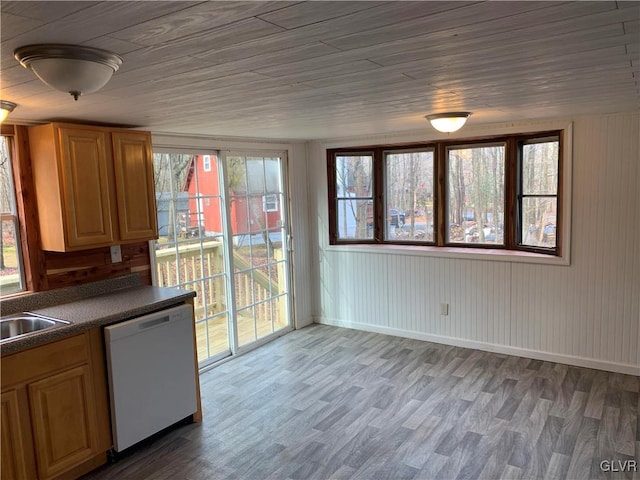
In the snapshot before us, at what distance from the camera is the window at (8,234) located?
117 inches

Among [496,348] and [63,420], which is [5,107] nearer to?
[63,420]

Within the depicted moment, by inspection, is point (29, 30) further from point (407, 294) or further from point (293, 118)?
point (407, 294)

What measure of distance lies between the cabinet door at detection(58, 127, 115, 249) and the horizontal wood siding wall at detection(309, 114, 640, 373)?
258 cm

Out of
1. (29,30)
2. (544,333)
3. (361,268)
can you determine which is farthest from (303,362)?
(29,30)

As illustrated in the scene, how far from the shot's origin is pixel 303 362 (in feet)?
14.3

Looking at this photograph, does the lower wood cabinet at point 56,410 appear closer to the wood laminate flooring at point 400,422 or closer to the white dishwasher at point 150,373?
the white dishwasher at point 150,373

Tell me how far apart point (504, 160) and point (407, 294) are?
158 cm

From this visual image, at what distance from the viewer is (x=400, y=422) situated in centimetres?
325

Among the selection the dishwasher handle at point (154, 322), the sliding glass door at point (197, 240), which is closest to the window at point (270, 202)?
the sliding glass door at point (197, 240)

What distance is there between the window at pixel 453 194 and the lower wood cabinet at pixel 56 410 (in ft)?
10.1

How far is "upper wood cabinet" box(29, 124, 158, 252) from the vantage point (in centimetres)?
288

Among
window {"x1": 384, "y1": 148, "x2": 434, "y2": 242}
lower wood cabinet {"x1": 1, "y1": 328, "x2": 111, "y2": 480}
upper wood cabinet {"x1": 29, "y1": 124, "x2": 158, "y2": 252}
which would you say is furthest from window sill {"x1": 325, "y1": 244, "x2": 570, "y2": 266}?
lower wood cabinet {"x1": 1, "y1": 328, "x2": 111, "y2": 480}

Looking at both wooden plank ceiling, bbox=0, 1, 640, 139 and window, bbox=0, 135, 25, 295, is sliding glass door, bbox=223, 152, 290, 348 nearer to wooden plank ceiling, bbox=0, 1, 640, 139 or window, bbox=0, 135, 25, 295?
wooden plank ceiling, bbox=0, 1, 640, 139

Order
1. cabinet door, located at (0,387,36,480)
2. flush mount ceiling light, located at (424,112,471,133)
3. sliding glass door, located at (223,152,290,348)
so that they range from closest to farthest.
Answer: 1. cabinet door, located at (0,387,36,480)
2. flush mount ceiling light, located at (424,112,471,133)
3. sliding glass door, located at (223,152,290,348)
